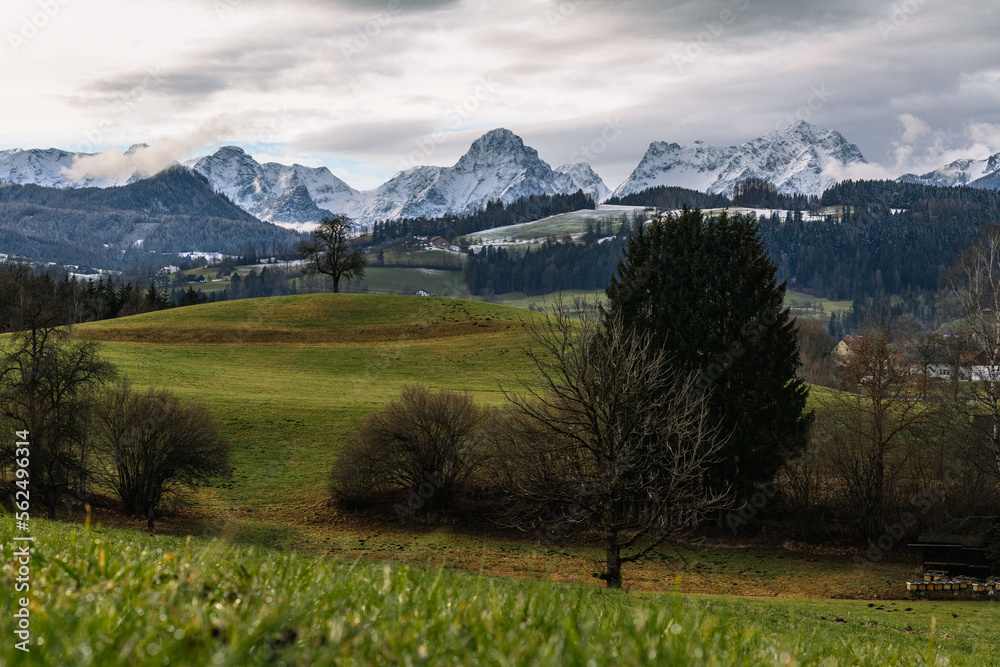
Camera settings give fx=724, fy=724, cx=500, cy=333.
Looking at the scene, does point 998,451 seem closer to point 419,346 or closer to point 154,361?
point 419,346

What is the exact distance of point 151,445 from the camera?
3625 centimetres

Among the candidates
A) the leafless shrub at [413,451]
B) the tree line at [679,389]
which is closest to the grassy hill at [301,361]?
the leafless shrub at [413,451]

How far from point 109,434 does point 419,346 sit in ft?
144

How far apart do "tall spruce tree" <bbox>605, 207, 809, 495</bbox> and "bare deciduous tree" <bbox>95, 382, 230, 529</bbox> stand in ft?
73.8

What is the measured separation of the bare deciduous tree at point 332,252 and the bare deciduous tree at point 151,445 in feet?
222

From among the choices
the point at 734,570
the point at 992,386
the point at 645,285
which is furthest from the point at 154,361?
the point at 992,386

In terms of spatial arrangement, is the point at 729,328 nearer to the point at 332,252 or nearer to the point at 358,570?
the point at 358,570

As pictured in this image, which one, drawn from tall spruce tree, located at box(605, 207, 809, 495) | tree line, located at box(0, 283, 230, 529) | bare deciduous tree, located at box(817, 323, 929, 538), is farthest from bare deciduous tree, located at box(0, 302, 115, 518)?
bare deciduous tree, located at box(817, 323, 929, 538)

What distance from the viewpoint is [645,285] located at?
40.9 meters

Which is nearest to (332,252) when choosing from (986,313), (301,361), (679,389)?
(301,361)

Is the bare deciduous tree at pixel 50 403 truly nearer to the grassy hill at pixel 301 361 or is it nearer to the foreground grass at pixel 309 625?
the grassy hill at pixel 301 361

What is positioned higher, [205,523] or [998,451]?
[998,451]

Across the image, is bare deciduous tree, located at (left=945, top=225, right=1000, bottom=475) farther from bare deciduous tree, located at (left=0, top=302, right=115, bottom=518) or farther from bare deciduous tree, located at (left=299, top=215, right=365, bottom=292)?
bare deciduous tree, located at (left=299, top=215, right=365, bottom=292)

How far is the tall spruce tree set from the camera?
39125 mm
